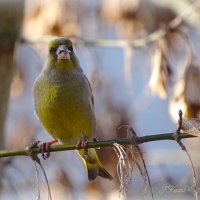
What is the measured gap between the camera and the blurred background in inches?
190

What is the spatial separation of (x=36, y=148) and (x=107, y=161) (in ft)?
8.98

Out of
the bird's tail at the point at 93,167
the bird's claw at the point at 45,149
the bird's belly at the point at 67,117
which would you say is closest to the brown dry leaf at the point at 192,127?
the bird's claw at the point at 45,149

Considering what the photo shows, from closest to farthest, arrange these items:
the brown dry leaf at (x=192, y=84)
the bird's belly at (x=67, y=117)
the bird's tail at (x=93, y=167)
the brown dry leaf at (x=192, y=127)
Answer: the brown dry leaf at (x=192, y=127), the bird's belly at (x=67, y=117), the brown dry leaf at (x=192, y=84), the bird's tail at (x=93, y=167)

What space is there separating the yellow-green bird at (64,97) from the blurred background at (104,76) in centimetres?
40

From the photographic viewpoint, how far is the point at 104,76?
6512mm

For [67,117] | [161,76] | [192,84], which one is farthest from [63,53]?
[192,84]

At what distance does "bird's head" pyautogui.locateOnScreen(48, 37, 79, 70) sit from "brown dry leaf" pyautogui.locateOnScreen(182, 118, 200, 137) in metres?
1.48

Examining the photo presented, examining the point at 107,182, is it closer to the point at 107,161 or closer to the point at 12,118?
the point at 107,161

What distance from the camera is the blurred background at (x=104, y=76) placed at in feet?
15.8

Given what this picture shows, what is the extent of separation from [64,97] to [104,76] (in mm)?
2132

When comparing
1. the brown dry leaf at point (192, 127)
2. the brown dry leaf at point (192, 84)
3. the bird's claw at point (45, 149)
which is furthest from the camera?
the brown dry leaf at point (192, 84)

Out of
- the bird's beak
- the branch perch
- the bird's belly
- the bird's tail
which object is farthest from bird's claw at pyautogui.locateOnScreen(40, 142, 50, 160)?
the bird's tail

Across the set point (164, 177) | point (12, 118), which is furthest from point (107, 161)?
point (12, 118)

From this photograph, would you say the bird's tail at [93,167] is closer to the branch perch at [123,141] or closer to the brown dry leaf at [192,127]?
the branch perch at [123,141]
